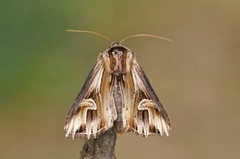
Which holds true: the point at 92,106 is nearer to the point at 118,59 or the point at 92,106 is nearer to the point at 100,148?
the point at 118,59

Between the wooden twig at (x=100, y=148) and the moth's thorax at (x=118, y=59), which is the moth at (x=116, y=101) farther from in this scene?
the wooden twig at (x=100, y=148)

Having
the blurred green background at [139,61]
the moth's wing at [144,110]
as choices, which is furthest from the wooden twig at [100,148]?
the blurred green background at [139,61]

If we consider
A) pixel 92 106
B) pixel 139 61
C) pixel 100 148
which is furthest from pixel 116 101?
pixel 139 61

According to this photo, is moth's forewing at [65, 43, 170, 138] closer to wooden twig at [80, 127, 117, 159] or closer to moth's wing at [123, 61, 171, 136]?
moth's wing at [123, 61, 171, 136]

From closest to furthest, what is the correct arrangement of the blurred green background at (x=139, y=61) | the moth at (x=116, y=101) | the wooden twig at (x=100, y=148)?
the wooden twig at (x=100, y=148) → the moth at (x=116, y=101) → the blurred green background at (x=139, y=61)

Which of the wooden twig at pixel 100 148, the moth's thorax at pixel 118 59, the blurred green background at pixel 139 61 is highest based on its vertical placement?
the blurred green background at pixel 139 61

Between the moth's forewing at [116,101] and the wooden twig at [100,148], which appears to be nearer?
the wooden twig at [100,148]

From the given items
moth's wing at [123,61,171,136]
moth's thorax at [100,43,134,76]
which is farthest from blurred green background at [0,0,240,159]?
moth's thorax at [100,43,134,76]
